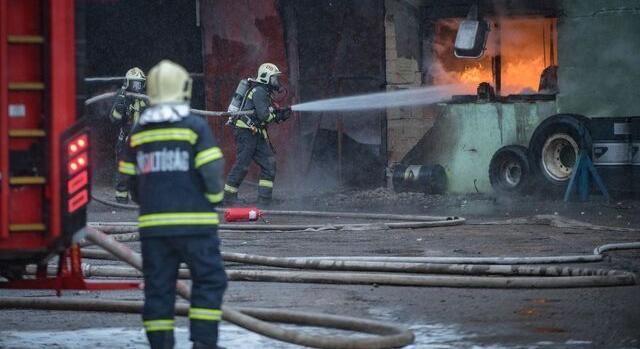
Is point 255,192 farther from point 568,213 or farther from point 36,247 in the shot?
point 36,247

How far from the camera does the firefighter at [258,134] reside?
53.7 feet

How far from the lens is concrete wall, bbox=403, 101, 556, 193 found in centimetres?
1695

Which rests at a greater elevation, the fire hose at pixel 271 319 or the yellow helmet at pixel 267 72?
the yellow helmet at pixel 267 72

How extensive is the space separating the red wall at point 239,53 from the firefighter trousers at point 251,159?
2414mm

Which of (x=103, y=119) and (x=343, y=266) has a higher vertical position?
(x=103, y=119)

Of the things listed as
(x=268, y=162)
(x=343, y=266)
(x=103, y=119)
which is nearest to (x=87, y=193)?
(x=343, y=266)

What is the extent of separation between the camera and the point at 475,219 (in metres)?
14.2

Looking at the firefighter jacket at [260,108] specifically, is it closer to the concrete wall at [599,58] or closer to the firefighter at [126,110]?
the firefighter at [126,110]

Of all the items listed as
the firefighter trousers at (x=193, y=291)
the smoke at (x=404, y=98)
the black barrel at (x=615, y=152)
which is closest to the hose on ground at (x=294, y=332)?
the firefighter trousers at (x=193, y=291)

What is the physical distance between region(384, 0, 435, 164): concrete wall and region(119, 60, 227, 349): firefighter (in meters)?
11.7

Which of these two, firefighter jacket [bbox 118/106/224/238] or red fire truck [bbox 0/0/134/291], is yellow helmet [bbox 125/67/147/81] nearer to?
red fire truck [bbox 0/0/134/291]

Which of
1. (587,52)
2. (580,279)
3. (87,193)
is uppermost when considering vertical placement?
(587,52)

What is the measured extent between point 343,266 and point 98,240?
8.44ft

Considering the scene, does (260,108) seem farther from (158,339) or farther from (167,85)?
(158,339)
